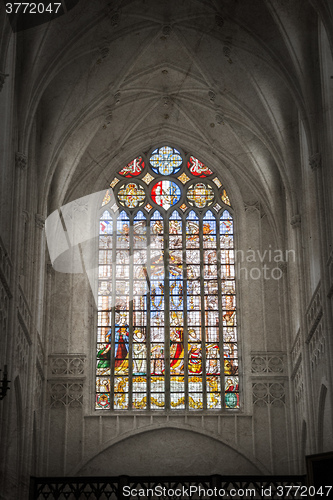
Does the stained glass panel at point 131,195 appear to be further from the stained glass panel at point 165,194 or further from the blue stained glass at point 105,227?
the blue stained glass at point 105,227

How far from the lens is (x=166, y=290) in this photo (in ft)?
85.6

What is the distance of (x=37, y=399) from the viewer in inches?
909

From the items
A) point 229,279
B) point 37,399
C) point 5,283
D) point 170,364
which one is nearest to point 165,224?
point 229,279

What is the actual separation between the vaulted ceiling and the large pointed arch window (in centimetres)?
101

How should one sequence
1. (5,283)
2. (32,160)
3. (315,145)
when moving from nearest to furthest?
1. (5,283)
2. (315,145)
3. (32,160)

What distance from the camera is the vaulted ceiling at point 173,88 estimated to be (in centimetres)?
2030

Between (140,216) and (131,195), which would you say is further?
(131,195)

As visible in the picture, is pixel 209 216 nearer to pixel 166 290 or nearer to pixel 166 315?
pixel 166 290

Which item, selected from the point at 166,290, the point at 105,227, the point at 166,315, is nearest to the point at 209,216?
the point at 166,290

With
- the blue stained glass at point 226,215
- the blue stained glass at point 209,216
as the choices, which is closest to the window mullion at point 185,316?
the blue stained glass at point 209,216

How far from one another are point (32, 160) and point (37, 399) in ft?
21.3

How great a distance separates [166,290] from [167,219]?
240 cm

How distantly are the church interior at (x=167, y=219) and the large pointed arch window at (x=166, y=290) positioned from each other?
0.07 metres

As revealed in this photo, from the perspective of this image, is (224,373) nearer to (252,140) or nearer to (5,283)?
(252,140)
